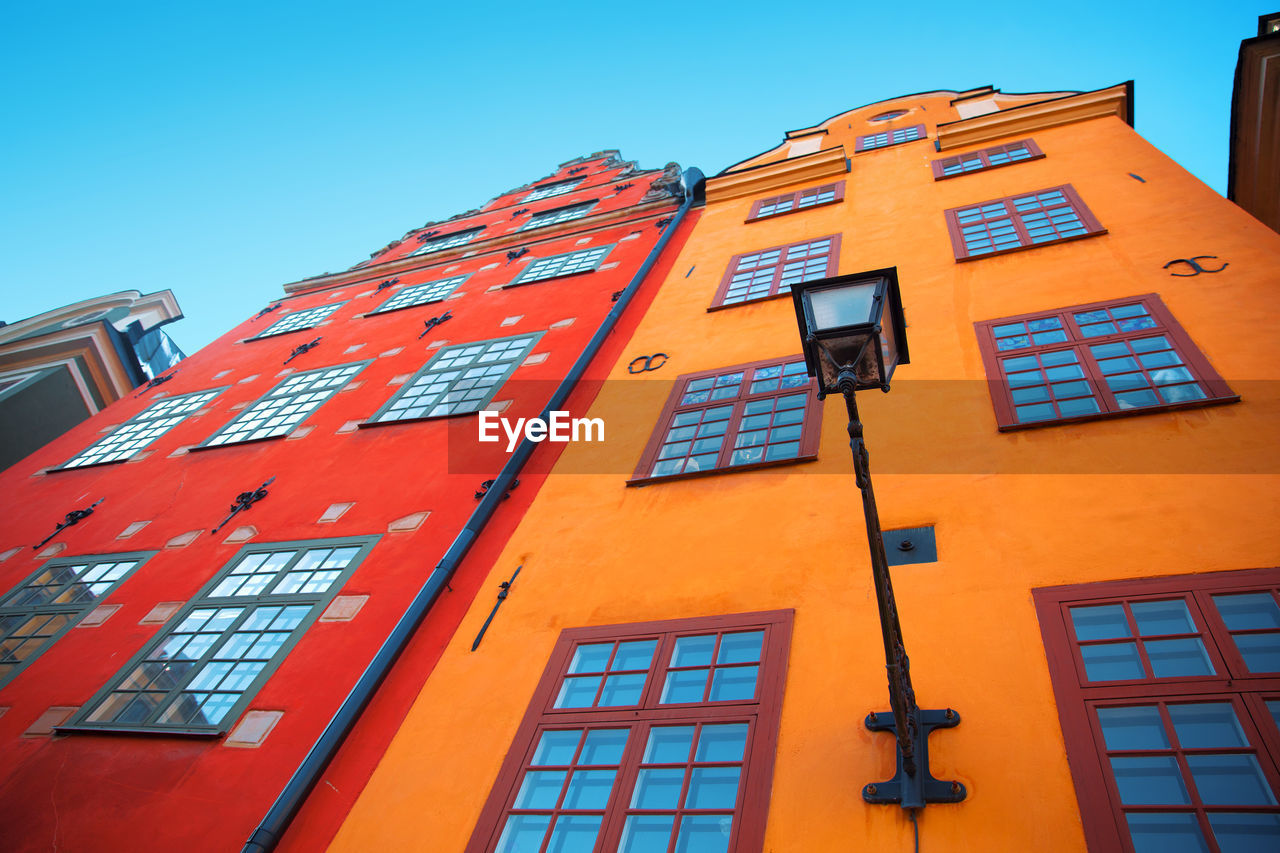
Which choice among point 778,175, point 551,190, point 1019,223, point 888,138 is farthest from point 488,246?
point 1019,223

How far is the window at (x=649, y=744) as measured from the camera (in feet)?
12.8

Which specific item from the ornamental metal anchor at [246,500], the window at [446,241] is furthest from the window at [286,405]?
the window at [446,241]

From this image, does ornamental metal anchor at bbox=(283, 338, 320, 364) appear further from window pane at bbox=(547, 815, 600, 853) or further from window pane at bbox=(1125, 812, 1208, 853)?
window pane at bbox=(1125, 812, 1208, 853)

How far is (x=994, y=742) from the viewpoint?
3.66 metres

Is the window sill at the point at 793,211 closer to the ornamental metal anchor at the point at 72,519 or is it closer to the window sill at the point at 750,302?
the window sill at the point at 750,302

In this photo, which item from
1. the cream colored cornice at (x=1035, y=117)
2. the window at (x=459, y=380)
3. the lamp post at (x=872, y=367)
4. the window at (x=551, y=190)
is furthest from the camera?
the window at (x=551, y=190)

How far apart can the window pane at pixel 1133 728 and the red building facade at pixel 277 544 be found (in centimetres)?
429

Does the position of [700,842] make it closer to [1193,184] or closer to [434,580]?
[434,580]

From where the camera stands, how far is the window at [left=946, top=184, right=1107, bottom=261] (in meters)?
7.64

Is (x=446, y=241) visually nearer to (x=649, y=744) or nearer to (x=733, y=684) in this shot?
(x=733, y=684)

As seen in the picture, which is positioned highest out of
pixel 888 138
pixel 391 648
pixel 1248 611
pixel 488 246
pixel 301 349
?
pixel 888 138

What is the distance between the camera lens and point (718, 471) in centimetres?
623

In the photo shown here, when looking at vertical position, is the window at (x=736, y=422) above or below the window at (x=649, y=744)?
above

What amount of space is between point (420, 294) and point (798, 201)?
6.87 m
